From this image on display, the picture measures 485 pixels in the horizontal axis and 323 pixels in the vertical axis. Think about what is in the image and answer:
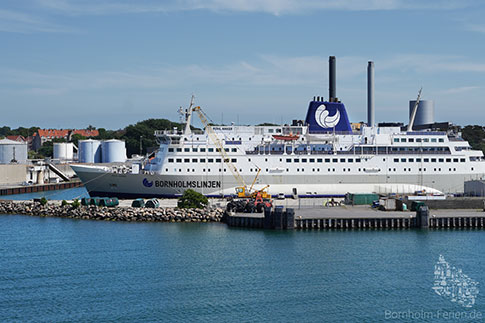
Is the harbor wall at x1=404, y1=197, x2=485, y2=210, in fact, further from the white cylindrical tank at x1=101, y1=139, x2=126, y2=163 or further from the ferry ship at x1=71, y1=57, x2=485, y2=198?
the white cylindrical tank at x1=101, y1=139, x2=126, y2=163

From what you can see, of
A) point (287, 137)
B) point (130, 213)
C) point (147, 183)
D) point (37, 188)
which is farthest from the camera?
point (37, 188)

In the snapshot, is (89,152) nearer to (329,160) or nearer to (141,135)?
(141,135)

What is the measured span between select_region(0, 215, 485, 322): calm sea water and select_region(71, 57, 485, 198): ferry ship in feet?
27.6

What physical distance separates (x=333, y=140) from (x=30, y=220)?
2016 cm

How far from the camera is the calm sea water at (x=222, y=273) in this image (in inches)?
760

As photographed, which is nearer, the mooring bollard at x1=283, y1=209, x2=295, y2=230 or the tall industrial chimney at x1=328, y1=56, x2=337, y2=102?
the mooring bollard at x1=283, y1=209, x2=295, y2=230

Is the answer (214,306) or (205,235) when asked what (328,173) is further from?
(214,306)

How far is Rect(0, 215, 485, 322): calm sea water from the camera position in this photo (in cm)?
1930

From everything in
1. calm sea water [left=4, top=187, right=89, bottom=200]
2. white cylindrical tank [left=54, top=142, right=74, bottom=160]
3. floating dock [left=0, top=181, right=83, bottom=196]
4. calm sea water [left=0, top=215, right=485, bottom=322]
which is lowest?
calm sea water [left=0, top=215, right=485, bottom=322]

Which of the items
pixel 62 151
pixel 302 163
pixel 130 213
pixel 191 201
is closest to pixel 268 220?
A: pixel 191 201

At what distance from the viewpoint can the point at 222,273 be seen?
23.3 m

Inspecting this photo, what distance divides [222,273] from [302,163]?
1996 centimetres

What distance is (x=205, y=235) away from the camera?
1210 inches

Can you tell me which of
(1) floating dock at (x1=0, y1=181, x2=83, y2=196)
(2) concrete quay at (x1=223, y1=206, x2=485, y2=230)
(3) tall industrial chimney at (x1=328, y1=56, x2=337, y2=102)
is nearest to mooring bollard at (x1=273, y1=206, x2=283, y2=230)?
(2) concrete quay at (x1=223, y1=206, x2=485, y2=230)
